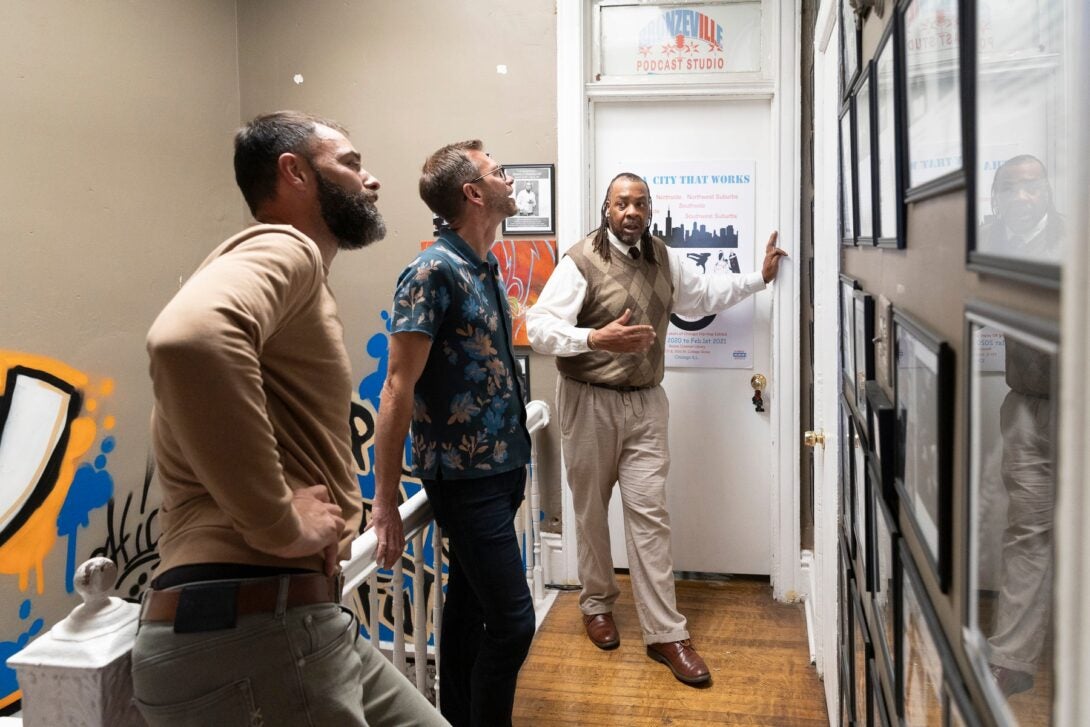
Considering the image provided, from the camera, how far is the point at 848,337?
1.63m

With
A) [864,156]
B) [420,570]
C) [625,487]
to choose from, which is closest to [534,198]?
[625,487]

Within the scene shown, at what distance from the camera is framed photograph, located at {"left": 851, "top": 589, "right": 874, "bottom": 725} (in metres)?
1.40

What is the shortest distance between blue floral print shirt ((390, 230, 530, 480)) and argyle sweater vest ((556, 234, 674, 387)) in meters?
0.88

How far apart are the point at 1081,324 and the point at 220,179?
11.7ft

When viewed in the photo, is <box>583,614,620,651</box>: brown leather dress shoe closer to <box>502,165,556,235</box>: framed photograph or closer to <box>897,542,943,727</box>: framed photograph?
<box>502,165,556,235</box>: framed photograph

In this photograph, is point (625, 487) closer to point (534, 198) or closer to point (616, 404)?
point (616, 404)

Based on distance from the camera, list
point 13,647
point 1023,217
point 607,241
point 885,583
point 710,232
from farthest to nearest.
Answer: point 710,232 < point 607,241 < point 13,647 < point 885,583 < point 1023,217

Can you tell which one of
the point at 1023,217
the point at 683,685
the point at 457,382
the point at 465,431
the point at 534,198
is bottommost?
the point at 683,685

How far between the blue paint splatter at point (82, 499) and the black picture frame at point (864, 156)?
2.53m

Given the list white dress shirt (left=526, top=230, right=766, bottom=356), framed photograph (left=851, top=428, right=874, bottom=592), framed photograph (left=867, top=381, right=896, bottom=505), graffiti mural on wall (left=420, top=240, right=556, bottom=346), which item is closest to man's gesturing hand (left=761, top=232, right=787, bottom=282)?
white dress shirt (left=526, top=230, right=766, bottom=356)

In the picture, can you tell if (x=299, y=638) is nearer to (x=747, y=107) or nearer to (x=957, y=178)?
(x=957, y=178)

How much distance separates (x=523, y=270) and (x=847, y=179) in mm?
1851

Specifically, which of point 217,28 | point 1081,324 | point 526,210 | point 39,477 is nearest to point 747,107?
point 526,210

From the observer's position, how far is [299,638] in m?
1.12
